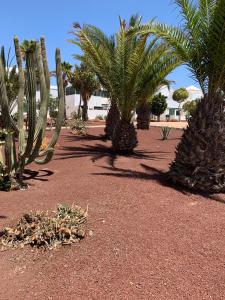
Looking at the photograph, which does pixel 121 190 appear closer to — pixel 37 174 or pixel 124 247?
pixel 124 247

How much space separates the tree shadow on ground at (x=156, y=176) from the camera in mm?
7101

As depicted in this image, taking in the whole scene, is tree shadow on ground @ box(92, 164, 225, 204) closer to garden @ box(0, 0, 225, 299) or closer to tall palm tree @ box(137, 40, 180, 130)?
garden @ box(0, 0, 225, 299)

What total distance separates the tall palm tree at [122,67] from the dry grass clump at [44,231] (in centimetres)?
658

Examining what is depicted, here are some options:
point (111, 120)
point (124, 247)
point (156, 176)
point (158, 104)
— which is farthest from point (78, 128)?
point (158, 104)

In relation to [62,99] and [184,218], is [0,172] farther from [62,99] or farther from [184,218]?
[184,218]

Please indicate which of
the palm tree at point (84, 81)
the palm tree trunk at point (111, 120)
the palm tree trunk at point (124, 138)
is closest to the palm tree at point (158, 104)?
the palm tree at point (84, 81)

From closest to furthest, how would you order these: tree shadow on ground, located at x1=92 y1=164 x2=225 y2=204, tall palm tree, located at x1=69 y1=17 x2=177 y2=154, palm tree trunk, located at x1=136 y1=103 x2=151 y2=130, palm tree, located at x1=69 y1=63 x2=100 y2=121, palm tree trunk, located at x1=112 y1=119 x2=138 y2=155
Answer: tree shadow on ground, located at x1=92 y1=164 x2=225 y2=204
tall palm tree, located at x1=69 y1=17 x2=177 y2=154
palm tree trunk, located at x1=112 y1=119 x2=138 y2=155
palm tree trunk, located at x1=136 y1=103 x2=151 y2=130
palm tree, located at x1=69 y1=63 x2=100 y2=121

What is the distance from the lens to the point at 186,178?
7312 millimetres

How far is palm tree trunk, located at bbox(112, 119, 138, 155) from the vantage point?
12.0 m

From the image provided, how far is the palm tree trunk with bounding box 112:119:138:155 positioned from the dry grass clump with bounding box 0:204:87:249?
6956mm

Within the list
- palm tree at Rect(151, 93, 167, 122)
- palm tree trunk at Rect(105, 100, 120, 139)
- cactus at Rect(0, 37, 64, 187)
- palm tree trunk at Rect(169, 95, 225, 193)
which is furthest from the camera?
palm tree at Rect(151, 93, 167, 122)

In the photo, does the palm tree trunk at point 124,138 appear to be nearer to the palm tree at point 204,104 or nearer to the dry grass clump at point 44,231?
the palm tree at point 204,104

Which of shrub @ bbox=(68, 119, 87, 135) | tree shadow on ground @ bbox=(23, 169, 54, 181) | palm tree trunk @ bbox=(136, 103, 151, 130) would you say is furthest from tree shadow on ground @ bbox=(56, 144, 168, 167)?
palm tree trunk @ bbox=(136, 103, 151, 130)

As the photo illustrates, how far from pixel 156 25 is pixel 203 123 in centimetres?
230
